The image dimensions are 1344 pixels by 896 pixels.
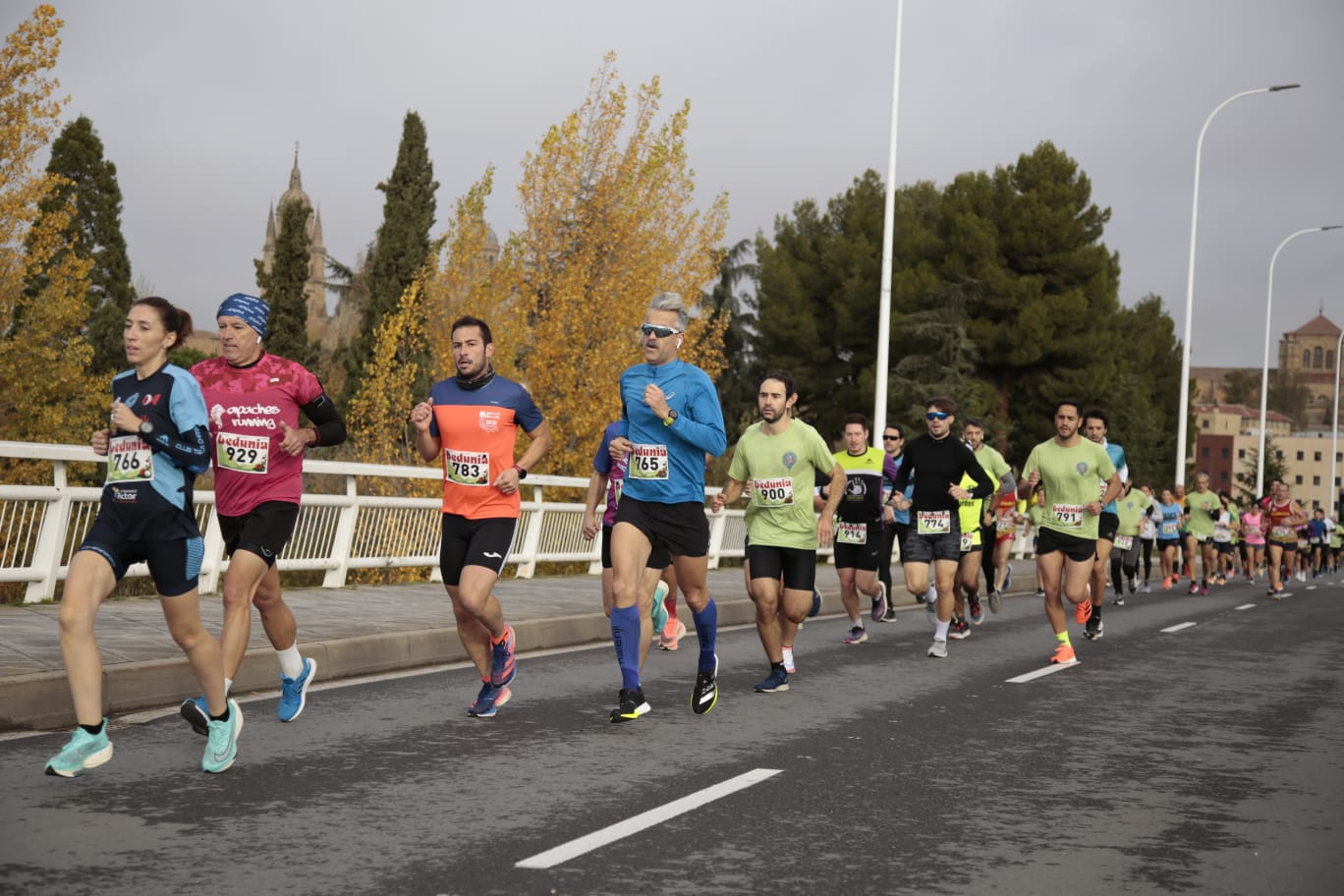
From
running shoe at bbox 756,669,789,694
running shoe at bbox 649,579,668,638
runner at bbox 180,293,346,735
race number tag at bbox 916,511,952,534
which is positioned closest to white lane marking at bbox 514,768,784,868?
runner at bbox 180,293,346,735

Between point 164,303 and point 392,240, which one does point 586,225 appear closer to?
point 164,303

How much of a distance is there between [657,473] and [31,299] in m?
22.9

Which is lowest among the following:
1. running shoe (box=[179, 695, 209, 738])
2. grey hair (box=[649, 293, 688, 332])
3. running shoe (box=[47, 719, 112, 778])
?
running shoe (box=[47, 719, 112, 778])

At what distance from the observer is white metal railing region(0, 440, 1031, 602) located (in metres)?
11.8

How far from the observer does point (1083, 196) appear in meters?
59.2

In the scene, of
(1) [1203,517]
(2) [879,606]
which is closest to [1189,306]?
(1) [1203,517]

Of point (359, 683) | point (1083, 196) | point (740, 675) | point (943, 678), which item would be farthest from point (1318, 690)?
point (1083, 196)

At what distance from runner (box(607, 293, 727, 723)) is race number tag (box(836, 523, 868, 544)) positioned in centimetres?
578

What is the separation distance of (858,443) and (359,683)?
610 cm

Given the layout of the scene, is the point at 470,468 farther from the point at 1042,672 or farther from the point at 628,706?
the point at 1042,672

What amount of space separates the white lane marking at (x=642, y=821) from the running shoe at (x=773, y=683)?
287 centimetres

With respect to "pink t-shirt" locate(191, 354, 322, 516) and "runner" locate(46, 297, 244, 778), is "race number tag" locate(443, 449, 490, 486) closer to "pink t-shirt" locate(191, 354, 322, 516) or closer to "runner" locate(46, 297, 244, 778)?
"pink t-shirt" locate(191, 354, 322, 516)

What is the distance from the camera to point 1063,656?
13000 millimetres

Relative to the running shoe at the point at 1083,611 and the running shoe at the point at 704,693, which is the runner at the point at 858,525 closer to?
the running shoe at the point at 1083,611
